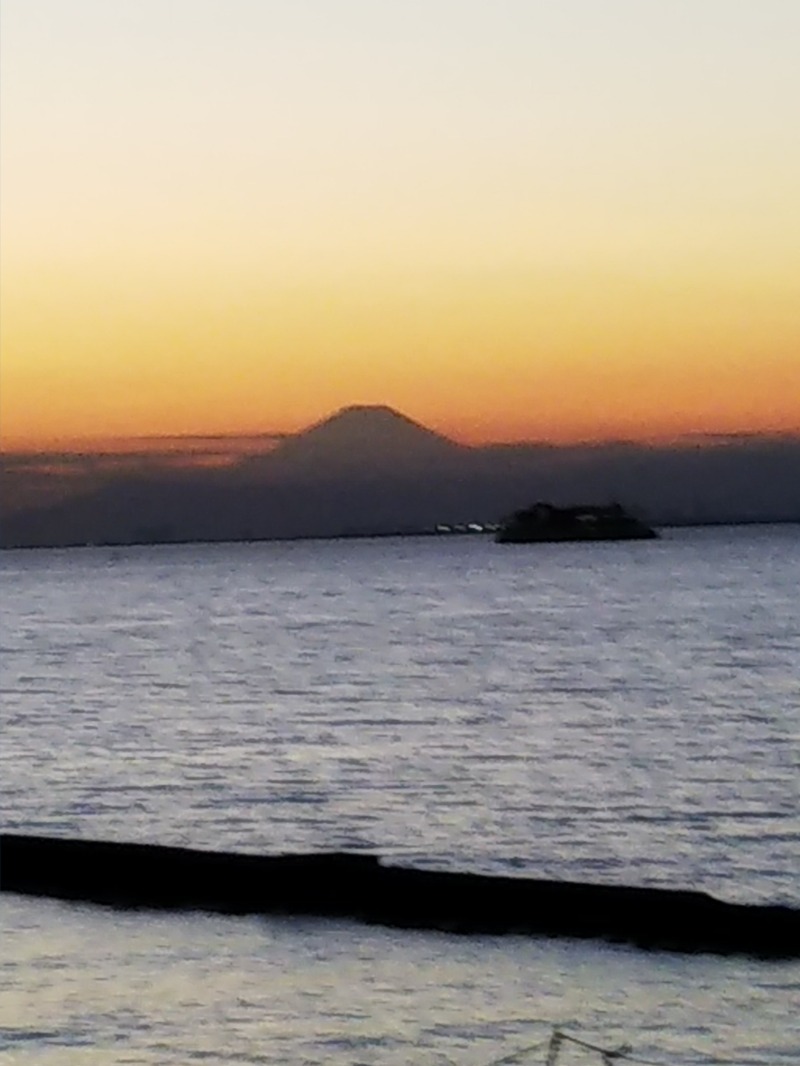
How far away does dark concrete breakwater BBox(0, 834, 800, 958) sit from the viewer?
67.3 ft

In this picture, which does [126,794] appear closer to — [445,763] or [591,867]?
[445,763]

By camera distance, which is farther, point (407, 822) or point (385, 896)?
point (407, 822)

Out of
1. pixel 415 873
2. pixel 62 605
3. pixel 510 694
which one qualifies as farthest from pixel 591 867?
pixel 62 605

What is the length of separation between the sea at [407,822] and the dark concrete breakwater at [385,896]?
376mm

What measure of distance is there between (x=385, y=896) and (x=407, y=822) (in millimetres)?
8896

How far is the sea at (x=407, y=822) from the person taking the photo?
59.7 ft

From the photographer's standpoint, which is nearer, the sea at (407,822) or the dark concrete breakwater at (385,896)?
the sea at (407,822)

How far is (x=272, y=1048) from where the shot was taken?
17.8m

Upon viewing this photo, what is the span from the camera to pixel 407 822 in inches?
1219

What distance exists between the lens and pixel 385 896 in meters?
22.1

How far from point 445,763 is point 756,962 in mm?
19335

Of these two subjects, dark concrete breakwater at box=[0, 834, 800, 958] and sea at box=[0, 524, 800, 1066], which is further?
dark concrete breakwater at box=[0, 834, 800, 958]

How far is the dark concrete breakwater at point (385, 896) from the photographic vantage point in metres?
20.5

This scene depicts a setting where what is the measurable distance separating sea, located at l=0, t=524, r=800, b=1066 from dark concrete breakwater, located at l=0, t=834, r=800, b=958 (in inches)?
14.8
